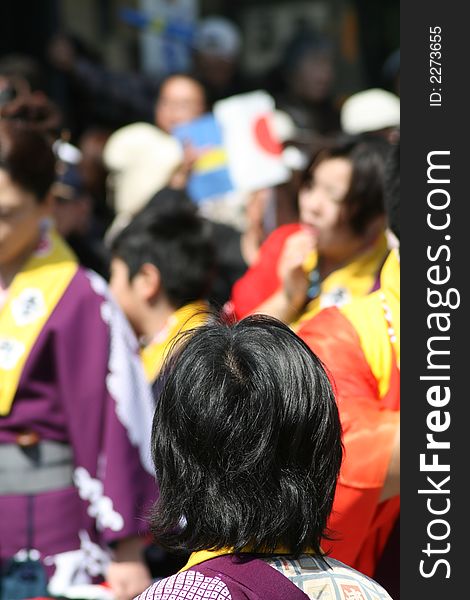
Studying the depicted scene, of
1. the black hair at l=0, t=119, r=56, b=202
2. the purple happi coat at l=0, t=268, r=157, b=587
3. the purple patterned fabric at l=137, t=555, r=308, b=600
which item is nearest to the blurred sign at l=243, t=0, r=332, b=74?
the black hair at l=0, t=119, r=56, b=202

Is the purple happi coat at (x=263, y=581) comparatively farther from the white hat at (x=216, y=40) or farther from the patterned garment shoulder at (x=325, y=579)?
the white hat at (x=216, y=40)

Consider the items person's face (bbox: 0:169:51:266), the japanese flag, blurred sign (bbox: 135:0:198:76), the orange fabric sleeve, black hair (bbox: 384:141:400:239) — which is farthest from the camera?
blurred sign (bbox: 135:0:198:76)

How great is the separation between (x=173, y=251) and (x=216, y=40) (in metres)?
3.39

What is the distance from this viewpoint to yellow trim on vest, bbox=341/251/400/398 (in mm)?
2238

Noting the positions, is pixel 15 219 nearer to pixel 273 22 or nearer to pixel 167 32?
pixel 167 32

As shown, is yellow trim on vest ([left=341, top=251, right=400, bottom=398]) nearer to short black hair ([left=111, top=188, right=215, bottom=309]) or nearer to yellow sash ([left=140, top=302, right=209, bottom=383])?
yellow sash ([left=140, top=302, right=209, bottom=383])

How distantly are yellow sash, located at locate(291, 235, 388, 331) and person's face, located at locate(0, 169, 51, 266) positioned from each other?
797mm

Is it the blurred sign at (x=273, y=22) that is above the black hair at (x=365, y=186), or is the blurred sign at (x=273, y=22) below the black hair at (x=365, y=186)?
above

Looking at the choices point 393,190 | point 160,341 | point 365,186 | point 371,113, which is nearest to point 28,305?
point 160,341

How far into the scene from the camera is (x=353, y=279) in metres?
3.55

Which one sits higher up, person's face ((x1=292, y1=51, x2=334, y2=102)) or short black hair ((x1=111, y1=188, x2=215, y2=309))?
person's face ((x1=292, y1=51, x2=334, y2=102))

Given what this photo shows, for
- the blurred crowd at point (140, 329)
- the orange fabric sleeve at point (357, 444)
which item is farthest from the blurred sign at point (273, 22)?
the orange fabric sleeve at point (357, 444)

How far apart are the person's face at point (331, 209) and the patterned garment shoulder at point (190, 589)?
82.9 inches

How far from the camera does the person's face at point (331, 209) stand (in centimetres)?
361
